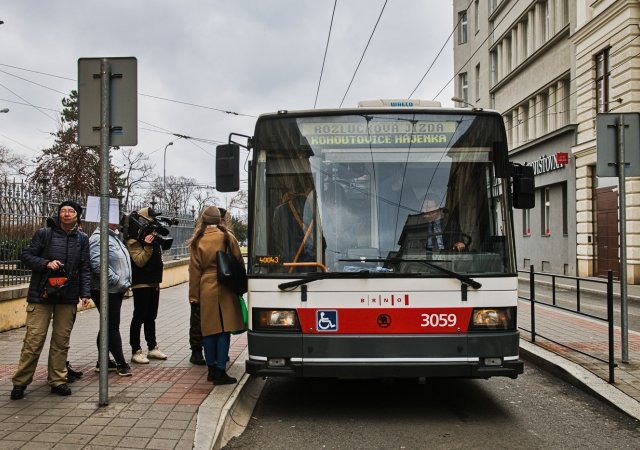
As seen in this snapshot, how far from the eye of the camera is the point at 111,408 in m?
5.26

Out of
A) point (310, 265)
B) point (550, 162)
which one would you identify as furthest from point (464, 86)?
point (310, 265)

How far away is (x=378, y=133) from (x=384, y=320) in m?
1.69

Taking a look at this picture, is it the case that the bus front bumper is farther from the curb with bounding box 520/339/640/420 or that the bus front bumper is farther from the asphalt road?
the curb with bounding box 520/339/640/420

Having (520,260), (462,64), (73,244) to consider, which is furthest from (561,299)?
(462,64)

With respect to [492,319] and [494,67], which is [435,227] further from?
[494,67]

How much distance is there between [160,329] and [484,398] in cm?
567

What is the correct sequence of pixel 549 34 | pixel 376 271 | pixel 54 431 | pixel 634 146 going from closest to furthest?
pixel 54 431, pixel 376 271, pixel 634 146, pixel 549 34

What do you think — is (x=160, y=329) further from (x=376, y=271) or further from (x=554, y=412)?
(x=554, y=412)

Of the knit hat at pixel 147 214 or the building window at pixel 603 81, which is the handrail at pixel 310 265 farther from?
the building window at pixel 603 81

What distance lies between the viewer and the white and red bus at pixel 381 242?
5.41 m

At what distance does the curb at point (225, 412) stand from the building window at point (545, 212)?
23618mm

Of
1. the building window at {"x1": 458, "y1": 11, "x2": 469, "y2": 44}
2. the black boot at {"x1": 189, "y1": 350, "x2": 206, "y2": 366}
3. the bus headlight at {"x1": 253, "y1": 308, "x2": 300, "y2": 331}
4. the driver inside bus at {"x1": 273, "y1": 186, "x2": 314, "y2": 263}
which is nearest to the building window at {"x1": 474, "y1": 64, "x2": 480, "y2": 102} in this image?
the building window at {"x1": 458, "y1": 11, "x2": 469, "y2": 44}

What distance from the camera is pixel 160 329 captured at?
1017 centimetres

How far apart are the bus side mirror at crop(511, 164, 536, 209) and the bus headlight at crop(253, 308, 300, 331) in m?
2.33
